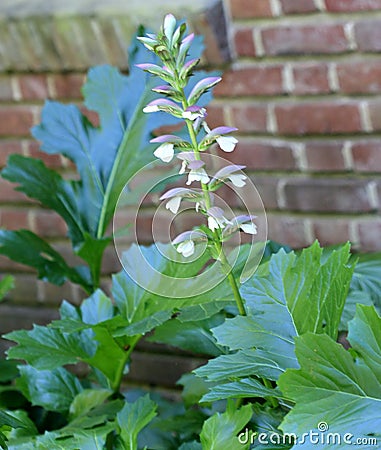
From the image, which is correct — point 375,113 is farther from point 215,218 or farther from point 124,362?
point 215,218

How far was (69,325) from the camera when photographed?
1024 mm

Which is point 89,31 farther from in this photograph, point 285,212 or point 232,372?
point 232,372

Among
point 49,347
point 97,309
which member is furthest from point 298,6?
point 49,347

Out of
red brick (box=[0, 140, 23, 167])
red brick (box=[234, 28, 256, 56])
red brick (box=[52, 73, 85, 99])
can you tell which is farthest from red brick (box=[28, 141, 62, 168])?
red brick (box=[234, 28, 256, 56])

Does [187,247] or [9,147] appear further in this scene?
[9,147]

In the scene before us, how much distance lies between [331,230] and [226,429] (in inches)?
36.2

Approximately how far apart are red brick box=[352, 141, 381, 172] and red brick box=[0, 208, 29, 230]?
863mm

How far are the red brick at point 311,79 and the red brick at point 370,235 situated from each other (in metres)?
0.30

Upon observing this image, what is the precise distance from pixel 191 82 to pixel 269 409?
53cm

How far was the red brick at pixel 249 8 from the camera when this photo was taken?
170cm

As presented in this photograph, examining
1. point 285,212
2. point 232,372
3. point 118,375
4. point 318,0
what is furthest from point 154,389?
point 232,372

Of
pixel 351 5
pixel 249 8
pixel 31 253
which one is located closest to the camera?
pixel 31 253

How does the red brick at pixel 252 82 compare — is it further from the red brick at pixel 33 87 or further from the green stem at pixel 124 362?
the green stem at pixel 124 362

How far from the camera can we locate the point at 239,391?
834 millimetres
